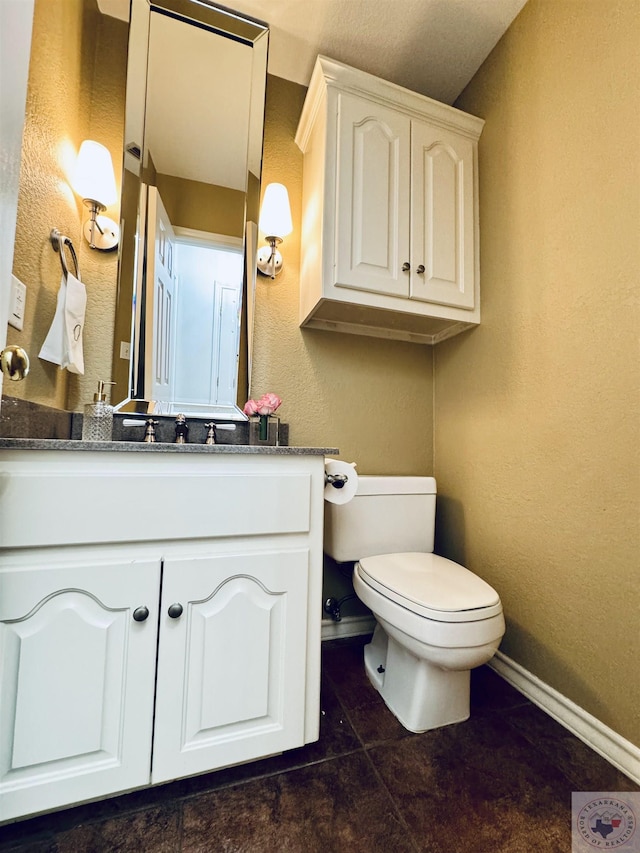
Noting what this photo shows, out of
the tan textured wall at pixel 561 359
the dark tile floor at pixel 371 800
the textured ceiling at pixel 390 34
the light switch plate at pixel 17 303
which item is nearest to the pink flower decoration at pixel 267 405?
the light switch plate at pixel 17 303

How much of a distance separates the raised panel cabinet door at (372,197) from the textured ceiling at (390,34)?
0.33 m

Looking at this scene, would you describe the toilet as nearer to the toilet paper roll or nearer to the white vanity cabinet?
the toilet paper roll

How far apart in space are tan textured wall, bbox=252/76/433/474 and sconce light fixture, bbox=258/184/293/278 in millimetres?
59

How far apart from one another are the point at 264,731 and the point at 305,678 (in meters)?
0.14

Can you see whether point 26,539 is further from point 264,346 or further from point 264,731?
point 264,346

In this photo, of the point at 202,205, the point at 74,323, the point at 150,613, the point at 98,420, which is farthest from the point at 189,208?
the point at 150,613

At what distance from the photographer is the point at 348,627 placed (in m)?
1.56

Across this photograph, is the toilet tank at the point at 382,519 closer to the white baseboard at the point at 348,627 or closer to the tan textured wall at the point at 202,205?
the white baseboard at the point at 348,627

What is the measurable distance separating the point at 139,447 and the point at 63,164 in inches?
41.4

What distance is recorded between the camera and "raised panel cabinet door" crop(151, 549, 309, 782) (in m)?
0.81

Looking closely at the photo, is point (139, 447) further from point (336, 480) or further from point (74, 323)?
point (74, 323)

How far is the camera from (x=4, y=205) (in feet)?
1.79

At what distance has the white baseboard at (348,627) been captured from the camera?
153 centimetres

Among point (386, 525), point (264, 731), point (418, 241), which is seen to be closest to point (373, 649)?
point (386, 525)
